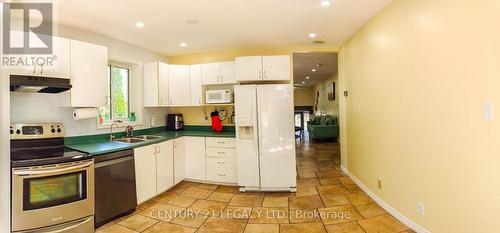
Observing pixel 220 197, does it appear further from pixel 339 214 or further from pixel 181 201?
pixel 339 214

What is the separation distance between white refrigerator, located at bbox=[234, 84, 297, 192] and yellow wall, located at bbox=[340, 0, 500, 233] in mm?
1118

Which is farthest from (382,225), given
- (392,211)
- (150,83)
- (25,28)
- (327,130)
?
(327,130)

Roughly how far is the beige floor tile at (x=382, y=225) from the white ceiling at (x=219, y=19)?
242 centimetres

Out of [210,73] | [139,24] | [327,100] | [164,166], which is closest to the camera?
[139,24]

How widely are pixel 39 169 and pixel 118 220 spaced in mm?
1013

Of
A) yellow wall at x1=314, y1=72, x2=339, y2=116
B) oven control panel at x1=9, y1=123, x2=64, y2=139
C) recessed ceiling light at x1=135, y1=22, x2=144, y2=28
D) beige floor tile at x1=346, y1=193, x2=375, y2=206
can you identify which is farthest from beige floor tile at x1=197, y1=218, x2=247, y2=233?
yellow wall at x1=314, y1=72, x2=339, y2=116

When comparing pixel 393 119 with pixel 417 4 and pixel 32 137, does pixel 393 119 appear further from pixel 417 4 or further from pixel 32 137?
pixel 32 137

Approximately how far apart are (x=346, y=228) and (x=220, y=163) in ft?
6.83

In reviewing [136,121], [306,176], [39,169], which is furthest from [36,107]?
[306,176]

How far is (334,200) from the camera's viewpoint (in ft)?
10.2

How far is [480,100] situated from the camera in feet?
5.27

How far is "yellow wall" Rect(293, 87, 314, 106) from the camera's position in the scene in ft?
42.3

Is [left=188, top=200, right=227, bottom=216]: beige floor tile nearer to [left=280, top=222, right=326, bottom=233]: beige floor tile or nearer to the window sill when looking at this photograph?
[left=280, top=222, right=326, bottom=233]: beige floor tile

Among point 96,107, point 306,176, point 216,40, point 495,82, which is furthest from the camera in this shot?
point 306,176
